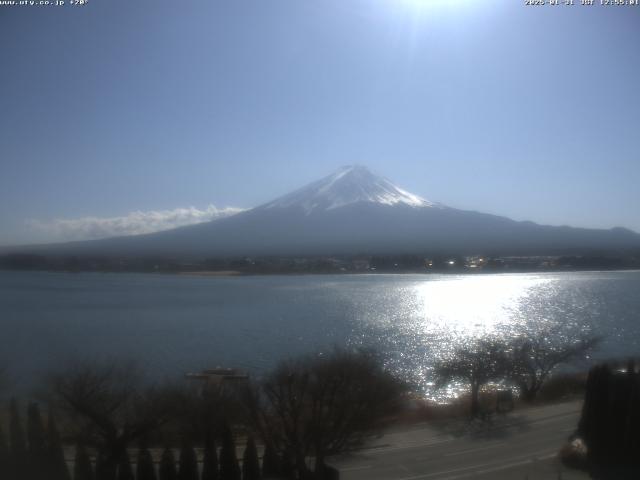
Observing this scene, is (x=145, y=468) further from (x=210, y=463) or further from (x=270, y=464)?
(x=270, y=464)

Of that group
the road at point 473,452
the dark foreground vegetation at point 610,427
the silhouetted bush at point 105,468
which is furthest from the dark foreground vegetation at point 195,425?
the dark foreground vegetation at point 610,427

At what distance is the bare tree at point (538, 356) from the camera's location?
512cm

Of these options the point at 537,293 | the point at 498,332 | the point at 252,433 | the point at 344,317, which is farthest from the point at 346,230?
the point at 252,433

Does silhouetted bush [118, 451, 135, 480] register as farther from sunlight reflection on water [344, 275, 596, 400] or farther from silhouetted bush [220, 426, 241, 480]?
sunlight reflection on water [344, 275, 596, 400]

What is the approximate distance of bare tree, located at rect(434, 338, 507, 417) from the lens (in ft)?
16.5

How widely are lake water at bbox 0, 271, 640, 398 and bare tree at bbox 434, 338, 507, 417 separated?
249 millimetres

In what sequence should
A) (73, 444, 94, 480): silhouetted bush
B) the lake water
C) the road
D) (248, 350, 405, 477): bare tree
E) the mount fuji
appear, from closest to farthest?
(73, 444, 94, 480): silhouetted bush → the road → (248, 350, 405, 477): bare tree → the lake water → the mount fuji

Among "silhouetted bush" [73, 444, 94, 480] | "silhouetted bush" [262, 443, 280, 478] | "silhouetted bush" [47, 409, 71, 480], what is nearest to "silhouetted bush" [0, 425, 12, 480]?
"silhouetted bush" [47, 409, 71, 480]

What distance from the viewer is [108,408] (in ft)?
10.4

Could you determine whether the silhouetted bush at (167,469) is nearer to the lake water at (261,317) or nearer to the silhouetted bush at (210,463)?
the silhouetted bush at (210,463)

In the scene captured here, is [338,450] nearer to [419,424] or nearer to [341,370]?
[341,370]

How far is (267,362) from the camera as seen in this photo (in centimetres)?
497

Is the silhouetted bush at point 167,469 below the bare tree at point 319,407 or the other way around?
below

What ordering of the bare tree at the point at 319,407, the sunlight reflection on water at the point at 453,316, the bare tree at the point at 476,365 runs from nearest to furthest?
1. the bare tree at the point at 319,407
2. the bare tree at the point at 476,365
3. the sunlight reflection on water at the point at 453,316
